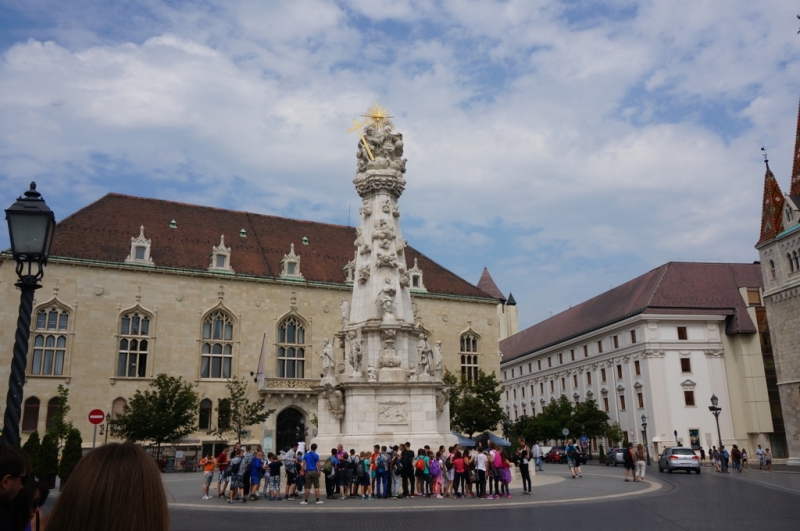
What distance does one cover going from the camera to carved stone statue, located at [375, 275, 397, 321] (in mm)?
23328

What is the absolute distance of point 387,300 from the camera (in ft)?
76.7

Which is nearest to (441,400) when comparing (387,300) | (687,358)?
(387,300)

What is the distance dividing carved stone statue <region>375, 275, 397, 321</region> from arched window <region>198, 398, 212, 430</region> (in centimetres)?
2693

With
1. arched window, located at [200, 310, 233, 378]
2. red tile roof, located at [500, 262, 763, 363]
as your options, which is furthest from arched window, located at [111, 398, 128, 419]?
red tile roof, located at [500, 262, 763, 363]

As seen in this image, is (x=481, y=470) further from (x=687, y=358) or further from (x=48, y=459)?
(x=687, y=358)

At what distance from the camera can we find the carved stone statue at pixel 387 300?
23328 millimetres

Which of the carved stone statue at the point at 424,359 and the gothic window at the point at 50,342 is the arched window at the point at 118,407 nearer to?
the gothic window at the point at 50,342

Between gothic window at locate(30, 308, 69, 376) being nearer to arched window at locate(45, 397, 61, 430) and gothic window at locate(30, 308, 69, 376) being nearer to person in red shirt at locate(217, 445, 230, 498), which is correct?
arched window at locate(45, 397, 61, 430)

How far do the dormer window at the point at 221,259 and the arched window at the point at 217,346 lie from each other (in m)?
3.10

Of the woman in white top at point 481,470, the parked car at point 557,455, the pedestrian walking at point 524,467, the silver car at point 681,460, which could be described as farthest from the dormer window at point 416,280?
the woman in white top at point 481,470

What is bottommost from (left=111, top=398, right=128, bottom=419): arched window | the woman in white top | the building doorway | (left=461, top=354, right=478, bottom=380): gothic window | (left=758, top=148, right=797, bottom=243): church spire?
the woman in white top

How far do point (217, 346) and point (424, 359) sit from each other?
1121 inches

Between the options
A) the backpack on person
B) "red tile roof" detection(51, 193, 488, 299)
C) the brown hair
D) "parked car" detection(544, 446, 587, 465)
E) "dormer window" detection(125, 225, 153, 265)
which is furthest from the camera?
"parked car" detection(544, 446, 587, 465)

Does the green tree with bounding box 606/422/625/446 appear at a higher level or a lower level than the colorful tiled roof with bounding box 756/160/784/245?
lower
